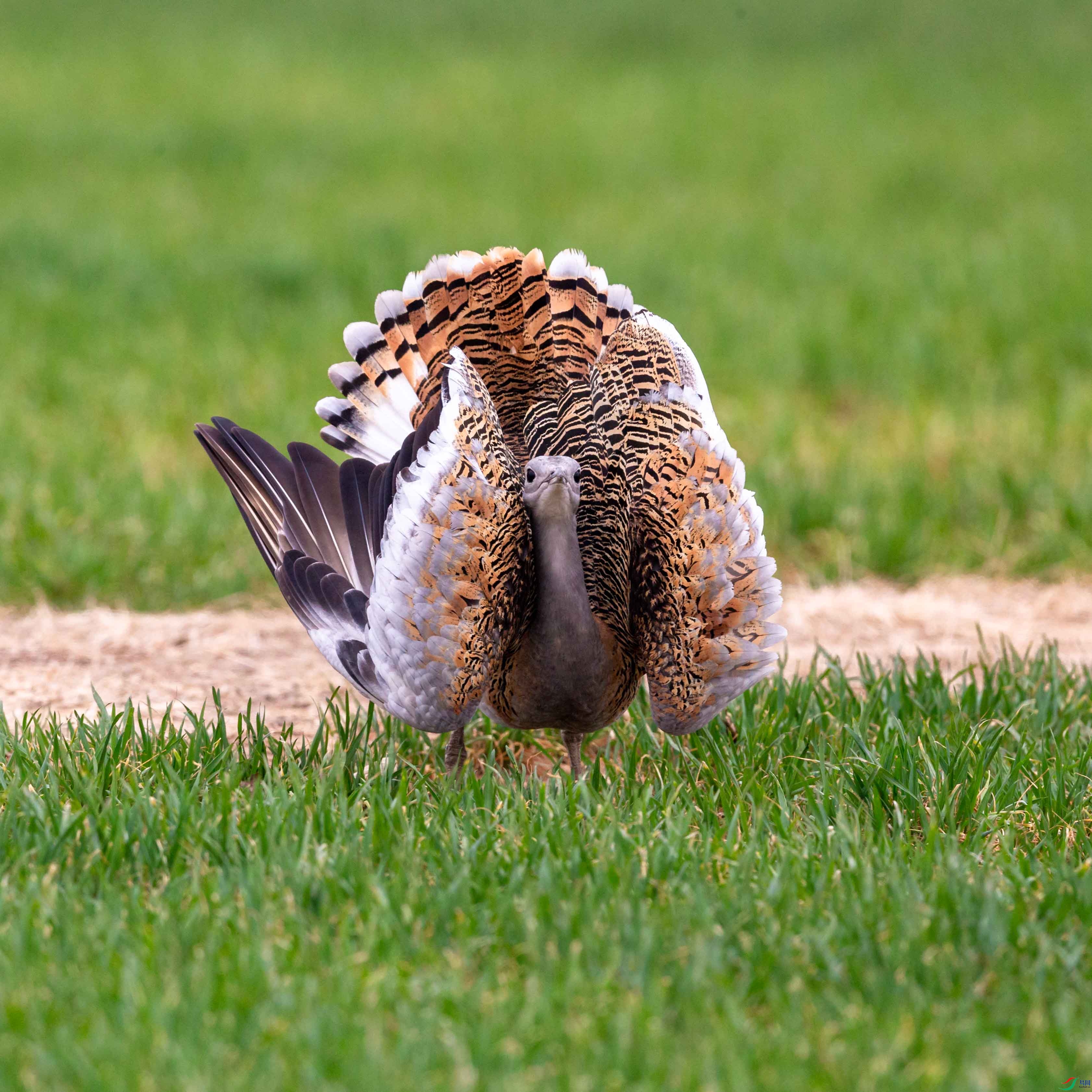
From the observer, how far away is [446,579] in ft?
10.5

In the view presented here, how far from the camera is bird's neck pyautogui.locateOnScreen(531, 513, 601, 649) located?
331 centimetres

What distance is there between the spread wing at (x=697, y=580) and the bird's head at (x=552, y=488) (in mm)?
300

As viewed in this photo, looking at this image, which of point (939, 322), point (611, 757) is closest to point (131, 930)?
point (611, 757)

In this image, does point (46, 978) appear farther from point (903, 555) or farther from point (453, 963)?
point (903, 555)

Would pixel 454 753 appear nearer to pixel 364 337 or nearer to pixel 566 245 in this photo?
pixel 364 337

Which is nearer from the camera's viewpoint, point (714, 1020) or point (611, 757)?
point (714, 1020)

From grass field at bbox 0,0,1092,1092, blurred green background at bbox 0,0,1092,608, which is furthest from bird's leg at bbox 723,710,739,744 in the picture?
blurred green background at bbox 0,0,1092,608

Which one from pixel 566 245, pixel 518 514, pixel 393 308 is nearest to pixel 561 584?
pixel 518 514

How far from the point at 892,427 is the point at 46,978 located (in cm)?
586

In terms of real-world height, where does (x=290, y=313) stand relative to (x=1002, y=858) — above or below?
above

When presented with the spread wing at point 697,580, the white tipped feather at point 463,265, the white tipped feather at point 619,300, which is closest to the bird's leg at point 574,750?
the spread wing at point 697,580

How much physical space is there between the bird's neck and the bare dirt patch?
2.80 feet

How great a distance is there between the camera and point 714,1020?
7.79 feet

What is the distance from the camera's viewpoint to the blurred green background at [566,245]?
615 cm
